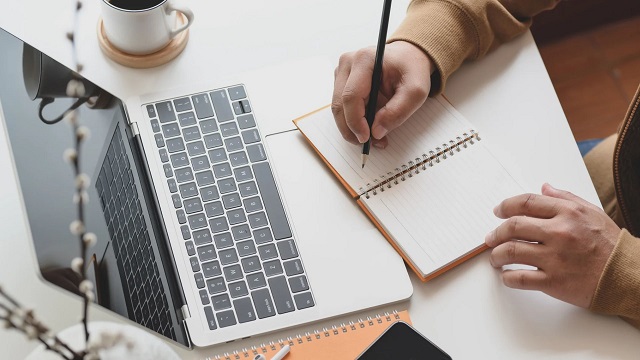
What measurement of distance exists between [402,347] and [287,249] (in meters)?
0.18

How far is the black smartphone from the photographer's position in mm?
834

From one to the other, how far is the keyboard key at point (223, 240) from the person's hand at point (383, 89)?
0.20 meters

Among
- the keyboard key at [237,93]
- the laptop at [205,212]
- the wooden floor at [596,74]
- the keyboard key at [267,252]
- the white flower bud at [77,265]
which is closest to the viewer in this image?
the white flower bud at [77,265]

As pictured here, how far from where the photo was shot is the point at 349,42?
1.09 m

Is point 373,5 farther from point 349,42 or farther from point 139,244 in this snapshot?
point 139,244

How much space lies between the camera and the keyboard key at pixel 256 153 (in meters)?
0.98

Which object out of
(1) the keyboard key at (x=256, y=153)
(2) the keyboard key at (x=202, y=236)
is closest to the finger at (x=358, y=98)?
(1) the keyboard key at (x=256, y=153)

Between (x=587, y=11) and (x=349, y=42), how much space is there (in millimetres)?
1041

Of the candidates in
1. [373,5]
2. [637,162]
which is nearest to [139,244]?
[373,5]

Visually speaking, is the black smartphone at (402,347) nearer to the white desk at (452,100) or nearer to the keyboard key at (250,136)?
the white desk at (452,100)

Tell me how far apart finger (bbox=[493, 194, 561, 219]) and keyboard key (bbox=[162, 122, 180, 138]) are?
0.42 m

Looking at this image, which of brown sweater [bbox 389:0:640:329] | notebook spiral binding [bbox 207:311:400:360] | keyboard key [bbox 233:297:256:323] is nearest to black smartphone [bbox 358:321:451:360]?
notebook spiral binding [bbox 207:311:400:360]

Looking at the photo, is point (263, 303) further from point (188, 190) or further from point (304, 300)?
point (188, 190)

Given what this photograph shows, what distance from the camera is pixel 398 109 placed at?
965 mm
